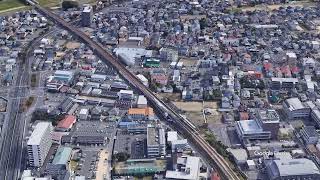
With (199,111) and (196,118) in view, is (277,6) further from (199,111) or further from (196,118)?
(196,118)

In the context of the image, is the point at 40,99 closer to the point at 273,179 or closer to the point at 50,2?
the point at 273,179

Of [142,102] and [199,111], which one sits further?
[142,102]

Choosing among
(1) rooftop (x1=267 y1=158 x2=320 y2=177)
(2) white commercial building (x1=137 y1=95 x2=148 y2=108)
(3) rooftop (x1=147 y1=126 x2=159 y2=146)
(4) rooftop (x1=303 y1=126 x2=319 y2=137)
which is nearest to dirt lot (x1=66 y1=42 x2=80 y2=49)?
(2) white commercial building (x1=137 y1=95 x2=148 y2=108)

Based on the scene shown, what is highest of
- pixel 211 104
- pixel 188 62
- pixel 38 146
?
pixel 38 146

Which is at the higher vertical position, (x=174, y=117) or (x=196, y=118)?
(x=174, y=117)

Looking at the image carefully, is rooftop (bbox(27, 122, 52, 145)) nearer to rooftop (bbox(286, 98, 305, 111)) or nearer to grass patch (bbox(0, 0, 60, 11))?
rooftop (bbox(286, 98, 305, 111))

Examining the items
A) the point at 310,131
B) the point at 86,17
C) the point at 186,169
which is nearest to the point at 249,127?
the point at 310,131

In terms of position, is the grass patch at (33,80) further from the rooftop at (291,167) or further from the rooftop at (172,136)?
the rooftop at (291,167)
